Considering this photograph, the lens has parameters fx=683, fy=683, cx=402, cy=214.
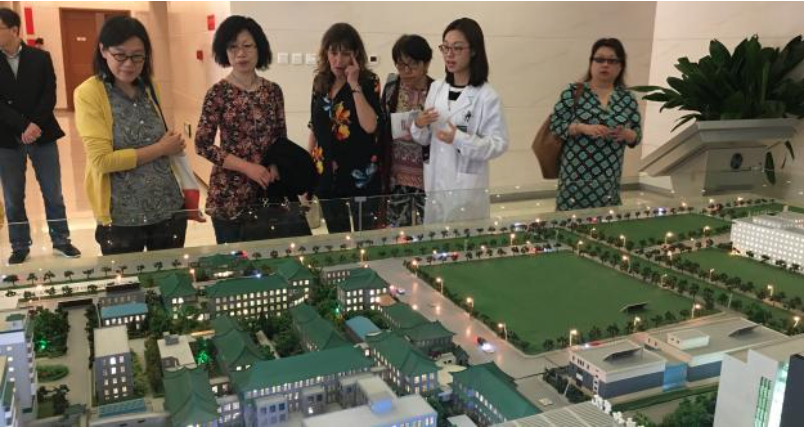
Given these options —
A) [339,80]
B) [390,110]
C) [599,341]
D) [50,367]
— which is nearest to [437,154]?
[390,110]

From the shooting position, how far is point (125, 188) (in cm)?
321

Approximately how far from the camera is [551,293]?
330 centimetres

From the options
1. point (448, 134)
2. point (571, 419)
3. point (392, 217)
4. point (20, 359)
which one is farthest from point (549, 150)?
point (20, 359)

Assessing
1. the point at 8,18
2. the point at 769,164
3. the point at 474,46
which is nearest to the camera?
the point at 474,46

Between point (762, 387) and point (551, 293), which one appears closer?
point (762, 387)

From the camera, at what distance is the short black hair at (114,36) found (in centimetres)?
297

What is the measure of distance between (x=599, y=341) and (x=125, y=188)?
88.3 inches

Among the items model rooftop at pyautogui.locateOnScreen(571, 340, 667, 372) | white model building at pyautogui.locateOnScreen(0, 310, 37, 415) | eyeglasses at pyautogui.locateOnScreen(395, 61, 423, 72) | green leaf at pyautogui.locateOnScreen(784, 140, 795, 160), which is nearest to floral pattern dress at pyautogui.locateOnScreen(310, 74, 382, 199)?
eyeglasses at pyautogui.locateOnScreen(395, 61, 423, 72)

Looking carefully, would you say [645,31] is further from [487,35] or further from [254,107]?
[254,107]

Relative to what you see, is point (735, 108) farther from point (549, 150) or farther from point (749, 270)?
point (749, 270)

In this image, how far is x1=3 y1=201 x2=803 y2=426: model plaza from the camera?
212cm

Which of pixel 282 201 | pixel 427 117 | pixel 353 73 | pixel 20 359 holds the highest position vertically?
pixel 353 73

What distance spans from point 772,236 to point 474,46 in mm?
1903

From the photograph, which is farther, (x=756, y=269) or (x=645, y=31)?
(x=645, y=31)
